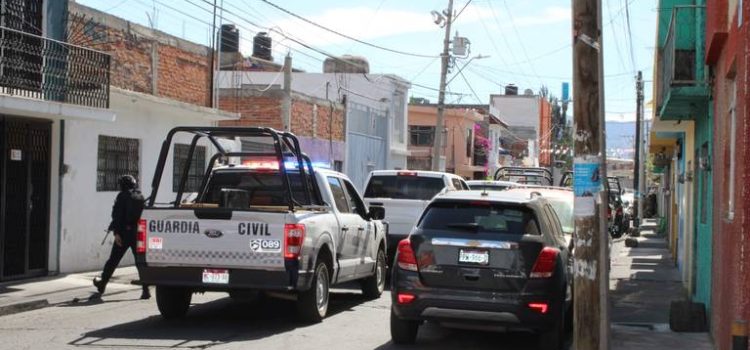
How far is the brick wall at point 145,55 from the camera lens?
17.8m

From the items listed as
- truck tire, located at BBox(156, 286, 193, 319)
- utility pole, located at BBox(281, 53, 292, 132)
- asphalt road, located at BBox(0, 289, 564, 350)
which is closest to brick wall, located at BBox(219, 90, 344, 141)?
utility pole, located at BBox(281, 53, 292, 132)

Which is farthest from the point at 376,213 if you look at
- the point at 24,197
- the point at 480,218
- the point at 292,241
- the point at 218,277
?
the point at 24,197

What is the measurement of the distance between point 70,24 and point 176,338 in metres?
8.94

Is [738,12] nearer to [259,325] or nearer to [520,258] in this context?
[520,258]

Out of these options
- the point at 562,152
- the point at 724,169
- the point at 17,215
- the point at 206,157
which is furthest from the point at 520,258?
the point at 562,152

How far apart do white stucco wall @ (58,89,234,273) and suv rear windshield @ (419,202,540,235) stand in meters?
8.99

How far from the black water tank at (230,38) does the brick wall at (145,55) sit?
16.5 m

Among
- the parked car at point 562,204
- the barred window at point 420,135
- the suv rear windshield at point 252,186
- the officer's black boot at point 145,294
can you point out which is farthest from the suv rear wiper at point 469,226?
the barred window at point 420,135

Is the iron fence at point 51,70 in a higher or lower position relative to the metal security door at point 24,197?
higher

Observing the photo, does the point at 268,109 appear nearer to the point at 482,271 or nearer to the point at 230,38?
the point at 230,38

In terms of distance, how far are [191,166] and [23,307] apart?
9.35 metres

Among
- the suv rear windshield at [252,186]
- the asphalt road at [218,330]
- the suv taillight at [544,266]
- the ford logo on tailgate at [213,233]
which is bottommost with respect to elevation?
the asphalt road at [218,330]

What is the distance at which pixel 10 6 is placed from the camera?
15570 mm

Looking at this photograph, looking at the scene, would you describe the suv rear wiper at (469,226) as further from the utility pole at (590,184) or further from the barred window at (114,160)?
the barred window at (114,160)
